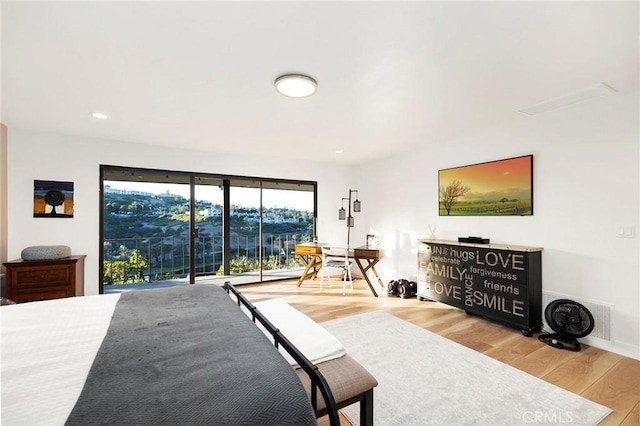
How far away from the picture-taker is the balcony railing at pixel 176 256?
4.79 metres

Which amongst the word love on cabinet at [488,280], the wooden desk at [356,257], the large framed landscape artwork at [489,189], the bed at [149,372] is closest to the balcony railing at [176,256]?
the wooden desk at [356,257]

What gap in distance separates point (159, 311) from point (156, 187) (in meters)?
3.46

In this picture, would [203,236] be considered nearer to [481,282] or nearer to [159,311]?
[159,311]

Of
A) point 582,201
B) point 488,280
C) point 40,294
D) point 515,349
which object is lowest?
point 515,349

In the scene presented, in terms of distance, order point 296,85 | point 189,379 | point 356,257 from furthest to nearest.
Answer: point 356,257, point 296,85, point 189,379

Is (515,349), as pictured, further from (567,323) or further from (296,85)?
(296,85)

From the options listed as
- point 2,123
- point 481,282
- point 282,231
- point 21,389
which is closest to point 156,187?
point 2,123

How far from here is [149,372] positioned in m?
1.08

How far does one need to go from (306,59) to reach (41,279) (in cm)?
391

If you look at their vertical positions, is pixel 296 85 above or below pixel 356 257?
above

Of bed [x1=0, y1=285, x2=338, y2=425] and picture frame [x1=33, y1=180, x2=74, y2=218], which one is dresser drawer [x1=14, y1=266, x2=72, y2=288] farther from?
bed [x1=0, y1=285, x2=338, y2=425]

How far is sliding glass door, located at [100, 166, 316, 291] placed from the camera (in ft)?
14.9

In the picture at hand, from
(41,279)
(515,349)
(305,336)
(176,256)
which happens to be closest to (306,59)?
(305,336)

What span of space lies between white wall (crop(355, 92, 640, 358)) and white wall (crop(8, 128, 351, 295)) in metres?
4.38
